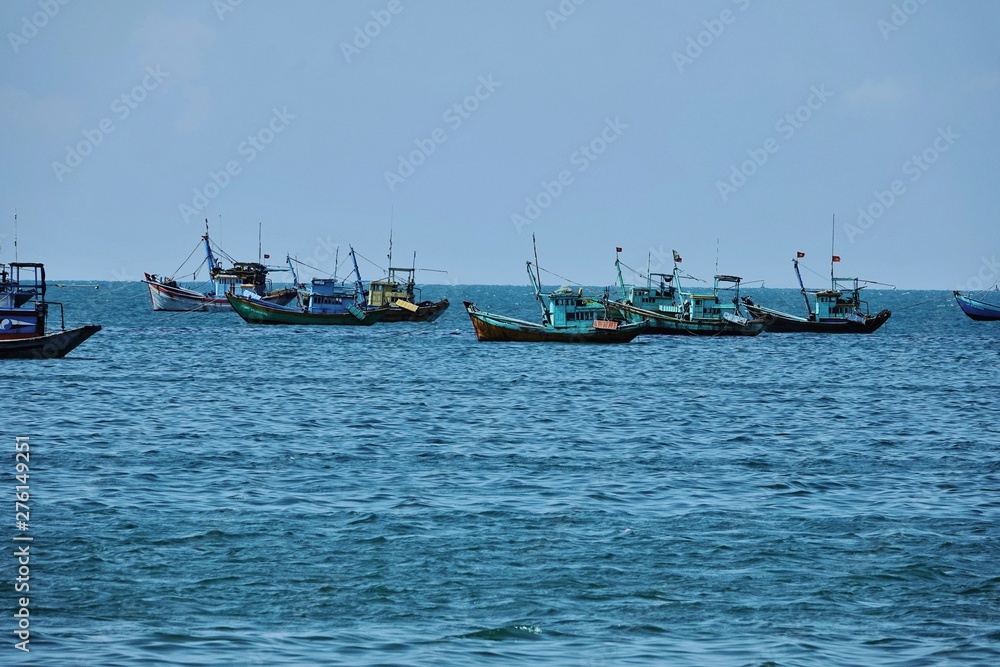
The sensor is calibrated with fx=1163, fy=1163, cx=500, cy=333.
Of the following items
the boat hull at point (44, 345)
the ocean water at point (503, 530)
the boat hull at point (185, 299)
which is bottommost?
the ocean water at point (503, 530)

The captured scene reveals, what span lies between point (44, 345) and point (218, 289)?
278 ft

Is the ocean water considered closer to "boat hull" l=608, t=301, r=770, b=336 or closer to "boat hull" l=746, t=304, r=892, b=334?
"boat hull" l=608, t=301, r=770, b=336

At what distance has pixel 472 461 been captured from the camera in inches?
1126

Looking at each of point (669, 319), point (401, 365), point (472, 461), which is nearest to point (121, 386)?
point (401, 365)

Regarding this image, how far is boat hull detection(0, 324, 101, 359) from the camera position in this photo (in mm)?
56156

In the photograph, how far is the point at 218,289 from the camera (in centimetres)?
14162

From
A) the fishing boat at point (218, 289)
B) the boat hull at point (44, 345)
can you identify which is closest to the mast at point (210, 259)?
the fishing boat at point (218, 289)

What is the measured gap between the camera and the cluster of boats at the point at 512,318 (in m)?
57.0

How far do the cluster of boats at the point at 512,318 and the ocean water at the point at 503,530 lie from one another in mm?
15218

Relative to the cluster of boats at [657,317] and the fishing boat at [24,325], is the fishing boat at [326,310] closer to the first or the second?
the cluster of boats at [657,317]

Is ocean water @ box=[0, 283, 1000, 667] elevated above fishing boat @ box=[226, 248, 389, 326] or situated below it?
below

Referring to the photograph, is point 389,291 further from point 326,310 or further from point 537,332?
point 537,332

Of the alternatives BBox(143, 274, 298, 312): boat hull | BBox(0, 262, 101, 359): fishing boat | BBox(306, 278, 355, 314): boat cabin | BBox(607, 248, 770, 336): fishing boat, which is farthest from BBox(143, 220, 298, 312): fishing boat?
BBox(0, 262, 101, 359): fishing boat

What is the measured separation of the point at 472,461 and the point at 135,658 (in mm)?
15091
